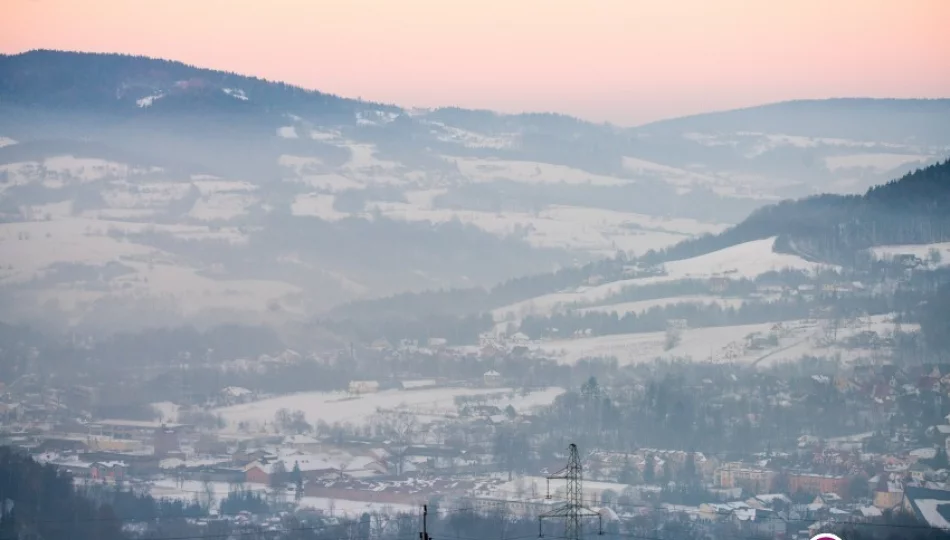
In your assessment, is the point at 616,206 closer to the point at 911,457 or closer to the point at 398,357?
the point at 398,357

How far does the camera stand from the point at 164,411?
69.1 m

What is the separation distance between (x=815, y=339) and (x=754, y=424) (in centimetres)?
852

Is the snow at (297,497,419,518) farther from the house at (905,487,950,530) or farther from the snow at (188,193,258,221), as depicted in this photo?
the snow at (188,193,258,221)

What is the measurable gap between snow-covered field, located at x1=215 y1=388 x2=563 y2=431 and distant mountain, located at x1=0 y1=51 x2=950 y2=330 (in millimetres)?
14004

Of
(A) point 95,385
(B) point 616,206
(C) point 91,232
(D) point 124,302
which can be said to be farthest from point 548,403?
Result: (B) point 616,206

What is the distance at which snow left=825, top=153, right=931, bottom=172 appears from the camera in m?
116

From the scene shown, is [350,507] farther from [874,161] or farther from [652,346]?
[874,161]

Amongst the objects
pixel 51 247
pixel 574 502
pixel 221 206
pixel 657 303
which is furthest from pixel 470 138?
pixel 574 502

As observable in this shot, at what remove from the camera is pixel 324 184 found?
367 feet

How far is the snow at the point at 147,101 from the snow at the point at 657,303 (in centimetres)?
5142

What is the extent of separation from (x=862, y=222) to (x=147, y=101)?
54827 mm

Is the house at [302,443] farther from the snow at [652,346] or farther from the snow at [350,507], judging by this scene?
the snow at [652,346]

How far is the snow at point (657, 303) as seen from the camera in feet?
251

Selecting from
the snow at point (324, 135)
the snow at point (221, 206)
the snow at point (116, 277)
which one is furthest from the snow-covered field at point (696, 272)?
the snow at point (324, 135)
